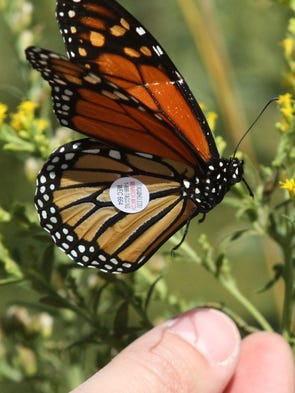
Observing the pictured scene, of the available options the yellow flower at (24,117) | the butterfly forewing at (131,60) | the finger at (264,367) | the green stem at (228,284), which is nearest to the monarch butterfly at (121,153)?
the butterfly forewing at (131,60)

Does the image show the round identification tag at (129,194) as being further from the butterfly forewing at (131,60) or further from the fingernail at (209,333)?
the fingernail at (209,333)

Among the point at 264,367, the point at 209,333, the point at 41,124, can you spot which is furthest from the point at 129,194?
the point at 264,367

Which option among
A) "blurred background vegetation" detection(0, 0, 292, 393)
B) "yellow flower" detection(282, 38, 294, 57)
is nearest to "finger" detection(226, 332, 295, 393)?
"blurred background vegetation" detection(0, 0, 292, 393)

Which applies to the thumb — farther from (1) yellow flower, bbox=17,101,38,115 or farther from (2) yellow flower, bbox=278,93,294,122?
(1) yellow flower, bbox=17,101,38,115

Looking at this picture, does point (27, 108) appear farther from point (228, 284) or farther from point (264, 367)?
point (264, 367)

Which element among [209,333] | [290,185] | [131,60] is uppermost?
[131,60]

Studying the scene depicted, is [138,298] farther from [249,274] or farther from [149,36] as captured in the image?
[249,274]

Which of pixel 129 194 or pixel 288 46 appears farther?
pixel 288 46
